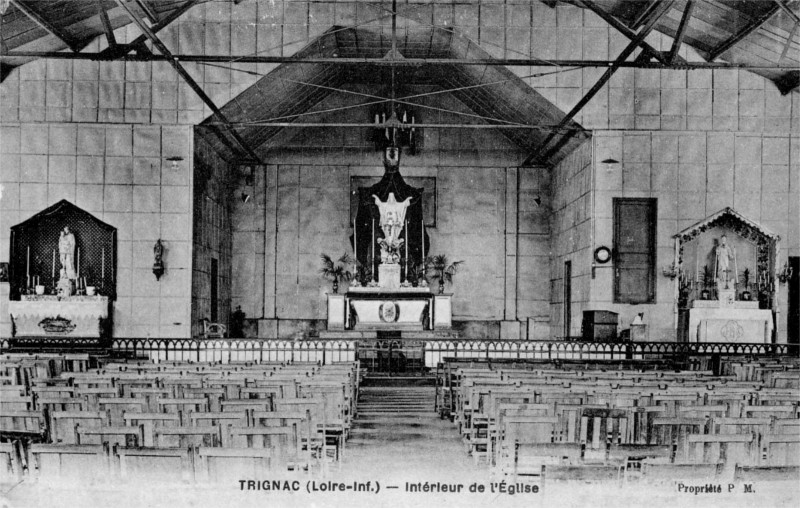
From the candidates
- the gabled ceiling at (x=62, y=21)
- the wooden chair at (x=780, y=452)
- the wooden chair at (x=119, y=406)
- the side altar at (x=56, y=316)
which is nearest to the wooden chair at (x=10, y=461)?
the wooden chair at (x=119, y=406)

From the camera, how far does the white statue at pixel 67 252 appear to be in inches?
675

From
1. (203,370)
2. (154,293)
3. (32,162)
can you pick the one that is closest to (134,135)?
(32,162)

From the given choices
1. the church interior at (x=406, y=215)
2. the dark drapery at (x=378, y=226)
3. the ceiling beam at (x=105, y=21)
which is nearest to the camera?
the church interior at (x=406, y=215)

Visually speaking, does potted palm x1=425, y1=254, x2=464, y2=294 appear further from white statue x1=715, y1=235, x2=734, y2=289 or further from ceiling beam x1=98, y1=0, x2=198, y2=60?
ceiling beam x1=98, y1=0, x2=198, y2=60

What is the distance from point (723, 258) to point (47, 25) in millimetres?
13874

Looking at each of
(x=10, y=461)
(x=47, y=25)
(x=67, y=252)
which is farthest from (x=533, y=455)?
(x=67, y=252)

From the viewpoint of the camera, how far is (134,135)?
17484 millimetres

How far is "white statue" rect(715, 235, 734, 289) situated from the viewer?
17438mm

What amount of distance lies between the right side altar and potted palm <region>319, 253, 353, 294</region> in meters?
8.92

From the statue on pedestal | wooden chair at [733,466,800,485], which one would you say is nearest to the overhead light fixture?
the statue on pedestal

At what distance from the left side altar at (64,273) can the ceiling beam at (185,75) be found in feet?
11.0

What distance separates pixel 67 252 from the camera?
17188mm

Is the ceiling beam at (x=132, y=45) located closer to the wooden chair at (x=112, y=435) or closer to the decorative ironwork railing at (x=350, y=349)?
the decorative ironwork railing at (x=350, y=349)

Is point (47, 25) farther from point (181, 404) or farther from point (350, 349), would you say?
point (181, 404)
